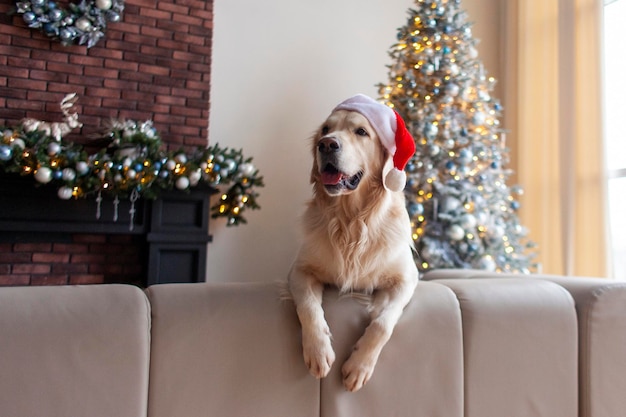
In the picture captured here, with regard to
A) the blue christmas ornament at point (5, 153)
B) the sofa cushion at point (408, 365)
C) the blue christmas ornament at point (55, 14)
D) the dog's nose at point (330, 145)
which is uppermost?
the blue christmas ornament at point (55, 14)

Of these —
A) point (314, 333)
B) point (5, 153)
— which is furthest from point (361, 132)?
point (5, 153)

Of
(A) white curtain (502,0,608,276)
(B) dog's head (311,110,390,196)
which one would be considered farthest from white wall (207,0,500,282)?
(B) dog's head (311,110,390,196)

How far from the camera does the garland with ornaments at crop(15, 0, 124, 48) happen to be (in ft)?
10.7

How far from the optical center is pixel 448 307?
1445mm

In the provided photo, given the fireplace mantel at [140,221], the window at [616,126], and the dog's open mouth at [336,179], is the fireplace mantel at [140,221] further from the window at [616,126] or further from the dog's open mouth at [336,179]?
the window at [616,126]

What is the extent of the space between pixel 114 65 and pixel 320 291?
9.10ft

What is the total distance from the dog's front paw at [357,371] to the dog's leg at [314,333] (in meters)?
0.05

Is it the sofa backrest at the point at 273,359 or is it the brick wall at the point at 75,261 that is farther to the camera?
the brick wall at the point at 75,261

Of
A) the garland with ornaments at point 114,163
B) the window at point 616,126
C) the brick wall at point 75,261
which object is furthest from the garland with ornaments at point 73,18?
the window at point 616,126

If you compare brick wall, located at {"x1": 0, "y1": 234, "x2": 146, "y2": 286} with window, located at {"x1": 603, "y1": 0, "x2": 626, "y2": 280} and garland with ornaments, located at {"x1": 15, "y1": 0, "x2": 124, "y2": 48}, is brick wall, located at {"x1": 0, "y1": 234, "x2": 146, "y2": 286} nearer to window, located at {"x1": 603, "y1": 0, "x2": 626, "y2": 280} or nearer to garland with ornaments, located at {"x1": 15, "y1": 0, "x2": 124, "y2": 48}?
garland with ornaments, located at {"x1": 15, "y1": 0, "x2": 124, "y2": 48}

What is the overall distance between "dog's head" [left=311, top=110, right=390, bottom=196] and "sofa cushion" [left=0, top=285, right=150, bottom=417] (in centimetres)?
75

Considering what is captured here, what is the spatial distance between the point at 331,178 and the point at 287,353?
2.00 ft

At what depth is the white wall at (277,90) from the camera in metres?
4.09

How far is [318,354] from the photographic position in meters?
1.26
